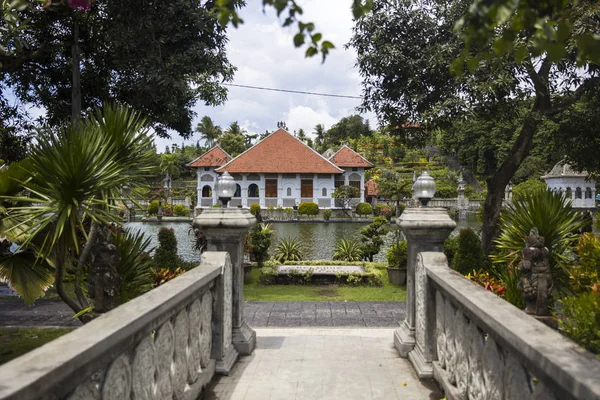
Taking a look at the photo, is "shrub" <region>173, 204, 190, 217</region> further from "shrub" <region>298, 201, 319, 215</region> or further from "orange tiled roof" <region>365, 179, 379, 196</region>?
"orange tiled roof" <region>365, 179, 379, 196</region>

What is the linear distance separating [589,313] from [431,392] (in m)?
1.45

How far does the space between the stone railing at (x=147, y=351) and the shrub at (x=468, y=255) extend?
20.7 feet

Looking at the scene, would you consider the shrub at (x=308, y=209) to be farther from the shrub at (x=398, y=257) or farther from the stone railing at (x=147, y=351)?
the stone railing at (x=147, y=351)

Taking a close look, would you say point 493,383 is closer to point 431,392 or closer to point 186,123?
point 431,392

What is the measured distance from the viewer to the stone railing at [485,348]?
1.71m

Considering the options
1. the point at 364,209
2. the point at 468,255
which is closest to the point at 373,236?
the point at 468,255

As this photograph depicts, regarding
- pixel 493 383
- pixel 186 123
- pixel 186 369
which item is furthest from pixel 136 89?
pixel 493 383

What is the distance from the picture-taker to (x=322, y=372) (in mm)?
4078

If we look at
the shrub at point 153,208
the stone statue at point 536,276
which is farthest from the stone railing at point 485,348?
the shrub at point 153,208

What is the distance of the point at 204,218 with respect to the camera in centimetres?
443

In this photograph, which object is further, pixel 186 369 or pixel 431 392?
pixel 431 392

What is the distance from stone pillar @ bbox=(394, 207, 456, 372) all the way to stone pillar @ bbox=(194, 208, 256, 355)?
4.76 ft

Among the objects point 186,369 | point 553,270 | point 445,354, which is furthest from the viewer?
point 553,270

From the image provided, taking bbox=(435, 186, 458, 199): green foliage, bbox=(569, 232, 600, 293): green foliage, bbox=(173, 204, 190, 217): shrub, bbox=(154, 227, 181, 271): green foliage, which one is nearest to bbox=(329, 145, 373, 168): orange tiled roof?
bbox=(435, 186, 458, 199): green foliage
